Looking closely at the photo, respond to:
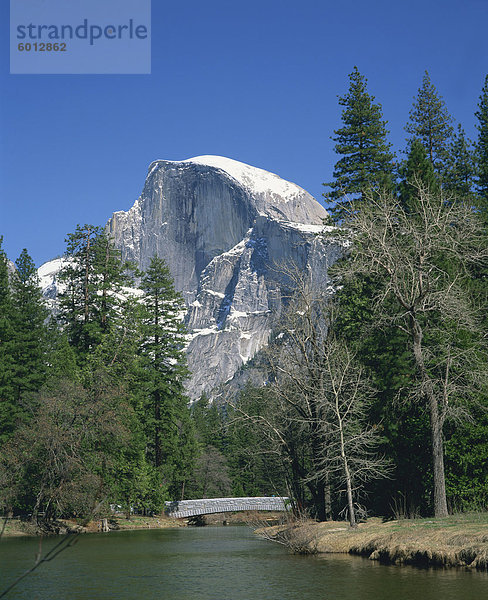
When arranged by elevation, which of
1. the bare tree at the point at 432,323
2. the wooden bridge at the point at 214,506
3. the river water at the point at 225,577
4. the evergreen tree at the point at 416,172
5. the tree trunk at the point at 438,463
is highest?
the evergreen tree at the point at 416,172

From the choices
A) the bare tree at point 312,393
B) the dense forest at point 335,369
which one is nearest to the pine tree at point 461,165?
the dense forest at point 335,369

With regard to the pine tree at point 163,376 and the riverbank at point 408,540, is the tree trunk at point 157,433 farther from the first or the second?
the riverbank at point 408,540

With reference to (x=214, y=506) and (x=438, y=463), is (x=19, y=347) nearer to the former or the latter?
(x=214, y=506)

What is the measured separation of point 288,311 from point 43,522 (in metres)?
18.6

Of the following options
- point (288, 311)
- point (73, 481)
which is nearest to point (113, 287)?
point (73, 481)

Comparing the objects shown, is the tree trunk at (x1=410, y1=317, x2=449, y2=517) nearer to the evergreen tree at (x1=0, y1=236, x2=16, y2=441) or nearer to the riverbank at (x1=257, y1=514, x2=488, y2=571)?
the riverbank at (x1=257, y1=514, x2=488, y2=571)

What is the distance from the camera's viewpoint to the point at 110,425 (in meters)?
39.4

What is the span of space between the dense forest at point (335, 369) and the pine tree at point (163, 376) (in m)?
0.16

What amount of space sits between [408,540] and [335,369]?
10.4 m

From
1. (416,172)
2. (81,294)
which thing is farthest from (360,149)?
(81,294)

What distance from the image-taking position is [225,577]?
19.4 meters

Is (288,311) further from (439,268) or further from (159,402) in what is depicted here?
(159,402)

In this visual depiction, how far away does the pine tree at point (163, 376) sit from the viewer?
5159 cm

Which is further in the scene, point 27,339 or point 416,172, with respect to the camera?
point 27,339
